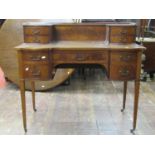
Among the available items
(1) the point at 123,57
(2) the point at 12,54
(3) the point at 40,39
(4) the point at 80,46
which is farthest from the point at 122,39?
(2) the point at 12,54

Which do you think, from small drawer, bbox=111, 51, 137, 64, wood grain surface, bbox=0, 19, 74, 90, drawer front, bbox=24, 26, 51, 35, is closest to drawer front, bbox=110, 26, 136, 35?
small drawer, bbox=111, 51, 137, 64

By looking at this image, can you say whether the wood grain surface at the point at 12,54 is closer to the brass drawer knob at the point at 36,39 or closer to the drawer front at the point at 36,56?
the brass drawer knob at the point at 36,39

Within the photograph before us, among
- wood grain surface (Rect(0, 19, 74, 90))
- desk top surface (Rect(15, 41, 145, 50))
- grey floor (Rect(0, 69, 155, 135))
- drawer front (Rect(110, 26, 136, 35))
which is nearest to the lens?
desk top surface (Rect(15, 41, 145, 50))

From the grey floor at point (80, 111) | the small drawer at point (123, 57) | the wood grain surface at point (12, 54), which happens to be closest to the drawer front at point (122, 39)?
the small drawer at point (123, 57)

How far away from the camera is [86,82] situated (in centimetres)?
348

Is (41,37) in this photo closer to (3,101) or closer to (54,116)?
(54,116)

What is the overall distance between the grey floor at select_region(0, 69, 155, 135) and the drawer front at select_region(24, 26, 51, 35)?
0.81 metres

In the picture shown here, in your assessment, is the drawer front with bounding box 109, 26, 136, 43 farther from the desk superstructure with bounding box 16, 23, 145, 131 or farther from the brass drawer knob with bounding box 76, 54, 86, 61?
the brass drawer knob with bounding box 76, 54, 86, 61

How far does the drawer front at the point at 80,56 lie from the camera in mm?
1843

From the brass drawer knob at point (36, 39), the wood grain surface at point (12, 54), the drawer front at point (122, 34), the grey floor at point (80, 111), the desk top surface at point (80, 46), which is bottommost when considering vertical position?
the grey floor at point (80, 111)

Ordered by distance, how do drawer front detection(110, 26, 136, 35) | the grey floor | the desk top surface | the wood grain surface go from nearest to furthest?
the desk top surface
drawer front detection(110, 26, 136, 35)
the grey floor
the wood grain surface

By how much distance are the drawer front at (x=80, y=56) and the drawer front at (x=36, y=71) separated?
0.11 m

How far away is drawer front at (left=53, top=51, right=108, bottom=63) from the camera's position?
1.84 m
